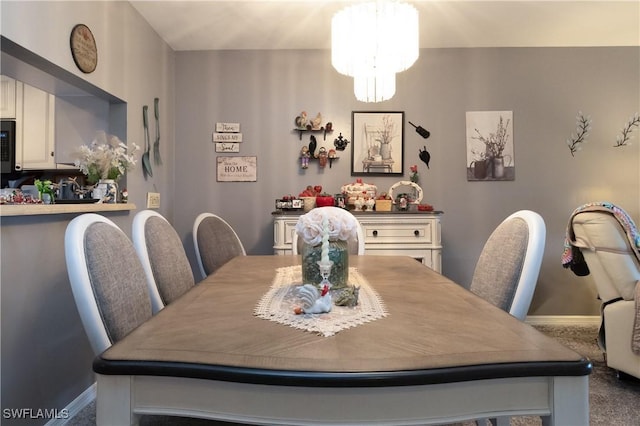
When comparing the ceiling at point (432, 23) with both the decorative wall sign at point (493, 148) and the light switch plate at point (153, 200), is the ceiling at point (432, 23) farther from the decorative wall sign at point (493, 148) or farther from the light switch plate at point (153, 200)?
the light switch plate at point (153, 200)

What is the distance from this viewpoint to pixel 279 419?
24.1 inches

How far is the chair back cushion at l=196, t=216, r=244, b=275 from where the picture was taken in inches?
78.7

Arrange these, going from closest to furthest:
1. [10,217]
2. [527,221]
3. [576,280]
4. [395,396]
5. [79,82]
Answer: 1. [395,396]
2. [527,221]
3. [10,217]
4. [79,82]
5. [576,280]

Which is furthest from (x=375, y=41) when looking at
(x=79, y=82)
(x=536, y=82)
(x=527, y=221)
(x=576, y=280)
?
(x=576, y=280)

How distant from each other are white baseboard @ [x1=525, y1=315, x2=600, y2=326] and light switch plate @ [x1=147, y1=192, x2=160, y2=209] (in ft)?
10.3

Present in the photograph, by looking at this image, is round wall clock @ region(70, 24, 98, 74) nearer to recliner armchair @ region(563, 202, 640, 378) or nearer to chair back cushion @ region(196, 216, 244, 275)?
chair back cushion @ region(196, 216, 244, 275)

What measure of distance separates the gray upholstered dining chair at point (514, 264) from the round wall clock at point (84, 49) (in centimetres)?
210

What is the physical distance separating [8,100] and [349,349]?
3.55 meters

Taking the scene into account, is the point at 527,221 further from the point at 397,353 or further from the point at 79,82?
the point at 79,82

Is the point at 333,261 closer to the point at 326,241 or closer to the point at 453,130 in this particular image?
the point at 326,241

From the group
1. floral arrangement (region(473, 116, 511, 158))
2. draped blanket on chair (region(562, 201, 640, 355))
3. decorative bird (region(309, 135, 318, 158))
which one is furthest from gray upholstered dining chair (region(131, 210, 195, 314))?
floral arrangement (region(473, 116, 511, 158))

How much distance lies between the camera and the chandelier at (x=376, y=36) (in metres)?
1.55

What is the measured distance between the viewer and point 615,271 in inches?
75.1

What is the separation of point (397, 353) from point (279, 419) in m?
0.23
